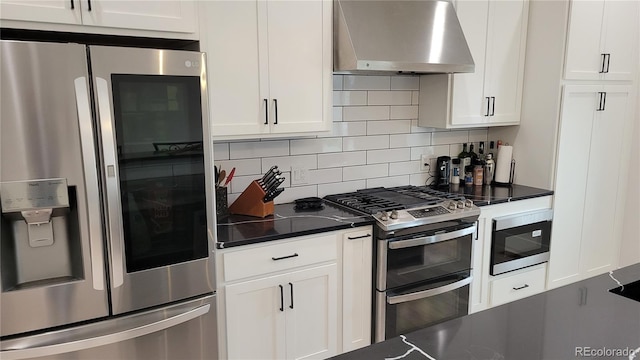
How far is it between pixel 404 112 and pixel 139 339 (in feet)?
7.35

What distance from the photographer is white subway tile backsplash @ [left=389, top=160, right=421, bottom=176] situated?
3.39m

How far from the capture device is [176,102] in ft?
6.35

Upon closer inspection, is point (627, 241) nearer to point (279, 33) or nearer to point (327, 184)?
point (327, 184)

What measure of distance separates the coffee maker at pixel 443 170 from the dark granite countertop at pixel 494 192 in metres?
0.06

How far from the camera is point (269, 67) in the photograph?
8.24ft

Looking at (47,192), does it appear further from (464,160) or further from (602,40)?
(602,40)

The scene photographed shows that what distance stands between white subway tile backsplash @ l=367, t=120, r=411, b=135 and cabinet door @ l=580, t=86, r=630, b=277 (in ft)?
4.35

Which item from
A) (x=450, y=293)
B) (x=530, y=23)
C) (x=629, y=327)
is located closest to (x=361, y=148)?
(x=450, y=293)

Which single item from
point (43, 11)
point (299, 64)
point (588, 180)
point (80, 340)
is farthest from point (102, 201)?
point (588, 180)

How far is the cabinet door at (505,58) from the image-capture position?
327cm

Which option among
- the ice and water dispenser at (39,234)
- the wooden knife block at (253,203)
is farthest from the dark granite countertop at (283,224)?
the ice and water dispenser at (39,234)

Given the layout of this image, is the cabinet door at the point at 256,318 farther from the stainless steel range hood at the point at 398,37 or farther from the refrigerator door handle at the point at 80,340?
the stainless steel range hood at the point at 398,37

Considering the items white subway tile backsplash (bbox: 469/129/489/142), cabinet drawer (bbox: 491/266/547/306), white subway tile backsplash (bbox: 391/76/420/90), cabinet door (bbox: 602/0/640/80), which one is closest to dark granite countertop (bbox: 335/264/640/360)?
cabinet drawer (bbox: 491/266/547/306)

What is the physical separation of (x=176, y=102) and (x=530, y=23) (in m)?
2.64
